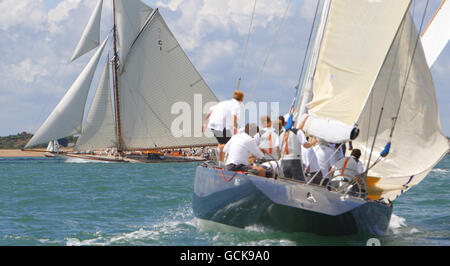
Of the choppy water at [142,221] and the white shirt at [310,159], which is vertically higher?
the white shirt at [310,159]

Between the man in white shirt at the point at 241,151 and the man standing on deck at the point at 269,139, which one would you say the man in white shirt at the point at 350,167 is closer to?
the man standing on deck at the point at 269,139

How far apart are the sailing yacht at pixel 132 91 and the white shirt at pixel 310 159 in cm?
3863

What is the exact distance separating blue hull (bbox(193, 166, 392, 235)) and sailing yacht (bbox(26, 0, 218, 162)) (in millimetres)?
39497

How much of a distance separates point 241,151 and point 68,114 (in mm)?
40496

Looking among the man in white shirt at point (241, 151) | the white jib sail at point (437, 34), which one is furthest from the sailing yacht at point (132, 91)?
the man in white shirt at point (241, 151)

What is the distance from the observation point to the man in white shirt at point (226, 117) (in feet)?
34.8

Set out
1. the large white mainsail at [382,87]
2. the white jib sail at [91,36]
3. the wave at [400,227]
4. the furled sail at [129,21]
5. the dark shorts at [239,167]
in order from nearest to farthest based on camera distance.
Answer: the dark shorts at [239,167] < the large white mainsail at [382,87] < the wave at [400,227] < the white jib sail at [91,36] < the furled sail at [129,21]

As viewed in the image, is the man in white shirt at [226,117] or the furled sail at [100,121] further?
the furled sail at [100,121]

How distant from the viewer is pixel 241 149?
1025 cm

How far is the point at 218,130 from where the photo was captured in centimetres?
1093

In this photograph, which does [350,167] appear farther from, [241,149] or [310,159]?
[241,149]

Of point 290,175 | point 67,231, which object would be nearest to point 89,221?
point 67,231

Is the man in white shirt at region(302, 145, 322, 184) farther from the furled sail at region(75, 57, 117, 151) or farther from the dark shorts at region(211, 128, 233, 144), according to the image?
the furled sail at region(75, 57, 117, 151)

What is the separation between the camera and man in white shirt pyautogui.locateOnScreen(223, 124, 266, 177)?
1012 centimetres
